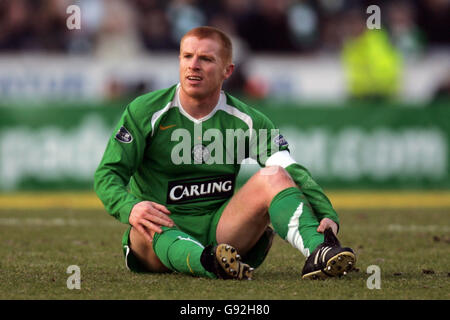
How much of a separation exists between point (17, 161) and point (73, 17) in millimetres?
3268

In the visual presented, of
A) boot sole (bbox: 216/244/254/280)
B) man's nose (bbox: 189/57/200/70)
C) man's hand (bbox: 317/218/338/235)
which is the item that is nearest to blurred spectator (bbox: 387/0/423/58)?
man's nose (bbox: 189/57/200/70)

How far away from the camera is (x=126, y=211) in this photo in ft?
16.1

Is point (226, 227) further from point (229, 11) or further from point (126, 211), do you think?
point (229, 11)

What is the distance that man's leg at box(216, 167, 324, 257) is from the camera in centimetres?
495

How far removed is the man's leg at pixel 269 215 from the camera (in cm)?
495

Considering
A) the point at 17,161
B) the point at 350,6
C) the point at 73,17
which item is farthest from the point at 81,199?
the point at 350,6

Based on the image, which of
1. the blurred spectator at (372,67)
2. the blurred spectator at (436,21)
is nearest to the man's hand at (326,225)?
the blurred spectator at (372,67)

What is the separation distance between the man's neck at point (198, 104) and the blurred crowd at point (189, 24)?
9522mm

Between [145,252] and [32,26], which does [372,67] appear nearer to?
[32,26]

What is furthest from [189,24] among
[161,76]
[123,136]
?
[123,136]

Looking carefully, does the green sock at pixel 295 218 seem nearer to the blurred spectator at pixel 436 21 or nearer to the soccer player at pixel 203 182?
the soccer player at pixel 203 182

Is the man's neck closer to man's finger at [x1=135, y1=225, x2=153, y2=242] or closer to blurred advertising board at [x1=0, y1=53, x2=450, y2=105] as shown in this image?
man's finger at [x1=135, y1=225, x2=153, y2=242]

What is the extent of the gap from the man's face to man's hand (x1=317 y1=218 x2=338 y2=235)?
1015 millimetres

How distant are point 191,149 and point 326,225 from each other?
935 millimetres
